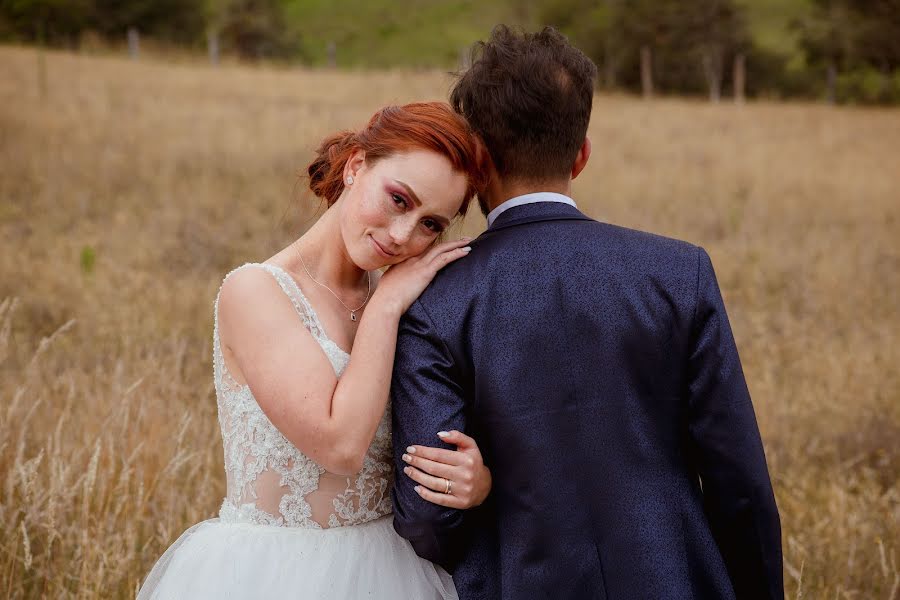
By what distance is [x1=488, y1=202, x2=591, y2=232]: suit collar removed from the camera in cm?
200

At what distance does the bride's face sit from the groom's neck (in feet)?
0.27

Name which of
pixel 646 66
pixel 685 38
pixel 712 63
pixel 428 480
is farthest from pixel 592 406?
pixel 685 38

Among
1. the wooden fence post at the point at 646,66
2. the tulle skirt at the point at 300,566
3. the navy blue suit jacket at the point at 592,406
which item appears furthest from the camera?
the wooden fence post at the point at 646,66

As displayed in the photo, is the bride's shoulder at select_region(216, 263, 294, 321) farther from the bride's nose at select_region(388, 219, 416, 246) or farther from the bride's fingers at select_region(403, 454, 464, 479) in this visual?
the bride's fingers at select_region(403, 454, 464, 479)

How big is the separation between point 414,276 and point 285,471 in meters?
0.62

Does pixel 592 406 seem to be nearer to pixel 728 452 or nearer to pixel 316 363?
pixel 728 452

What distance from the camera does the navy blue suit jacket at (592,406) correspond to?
6.26ft

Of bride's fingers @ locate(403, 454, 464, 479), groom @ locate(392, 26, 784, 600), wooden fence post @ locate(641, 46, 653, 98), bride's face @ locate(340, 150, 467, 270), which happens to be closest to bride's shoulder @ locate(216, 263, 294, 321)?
bride's face @ locate(340, 150, 467, 270)

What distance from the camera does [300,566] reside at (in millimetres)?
2152

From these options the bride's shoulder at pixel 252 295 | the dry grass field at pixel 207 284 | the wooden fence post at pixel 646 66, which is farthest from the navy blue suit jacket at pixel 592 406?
the wooden fence post at pixel 646 66

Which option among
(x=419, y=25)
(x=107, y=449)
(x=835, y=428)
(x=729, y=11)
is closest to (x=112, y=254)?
(x=107, y=449)

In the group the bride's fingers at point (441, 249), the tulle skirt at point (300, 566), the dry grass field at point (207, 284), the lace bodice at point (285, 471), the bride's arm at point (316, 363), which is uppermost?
the bride's fingers at point (441, 249)

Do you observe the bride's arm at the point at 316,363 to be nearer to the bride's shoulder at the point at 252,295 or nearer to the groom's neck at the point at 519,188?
the bride's shoulder at the point at 252,295

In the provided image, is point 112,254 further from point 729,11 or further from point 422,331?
point 729,11
